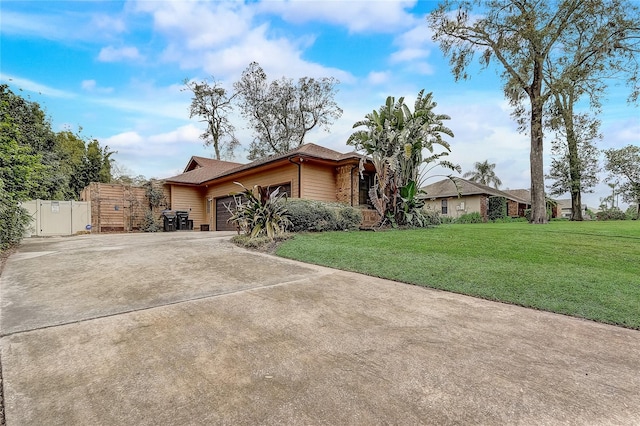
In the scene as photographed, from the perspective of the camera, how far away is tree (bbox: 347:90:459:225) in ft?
35.3

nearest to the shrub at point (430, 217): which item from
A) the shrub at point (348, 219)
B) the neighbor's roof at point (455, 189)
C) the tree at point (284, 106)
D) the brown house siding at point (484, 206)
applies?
the shrub at point (348, 219)

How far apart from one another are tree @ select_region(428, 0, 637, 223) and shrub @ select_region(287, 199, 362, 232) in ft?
29.5

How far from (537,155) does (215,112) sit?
23.0m

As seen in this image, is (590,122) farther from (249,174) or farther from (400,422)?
(400,422)

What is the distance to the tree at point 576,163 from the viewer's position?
1998cm

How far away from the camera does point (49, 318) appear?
3.05 meters

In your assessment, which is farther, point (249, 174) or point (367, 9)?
point (249, 174)

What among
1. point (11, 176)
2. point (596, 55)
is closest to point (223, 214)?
point (11, 176)

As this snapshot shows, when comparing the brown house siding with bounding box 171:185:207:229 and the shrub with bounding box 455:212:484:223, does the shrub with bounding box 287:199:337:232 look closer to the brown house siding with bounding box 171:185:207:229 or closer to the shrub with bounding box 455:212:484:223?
the brown house siding with bounding box 171:185:207:229

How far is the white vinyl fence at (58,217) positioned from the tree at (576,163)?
2796 centimetres

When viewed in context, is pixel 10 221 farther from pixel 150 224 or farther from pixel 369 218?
pixel 369 218

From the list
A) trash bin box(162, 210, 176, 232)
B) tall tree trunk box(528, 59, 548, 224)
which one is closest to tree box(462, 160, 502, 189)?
tall tree trunk box(528, 59, 548, 224)

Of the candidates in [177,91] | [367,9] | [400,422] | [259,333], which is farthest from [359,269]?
[177,91]

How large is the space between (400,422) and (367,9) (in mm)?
9582
